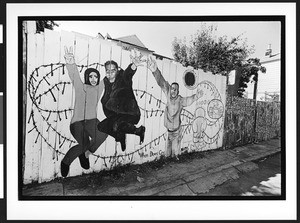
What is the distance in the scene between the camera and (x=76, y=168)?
2.69m

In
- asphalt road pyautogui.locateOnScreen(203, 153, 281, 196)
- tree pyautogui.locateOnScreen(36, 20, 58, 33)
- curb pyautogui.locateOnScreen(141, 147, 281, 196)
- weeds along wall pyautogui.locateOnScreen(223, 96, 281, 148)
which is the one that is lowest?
asphalt road pyautogui.locateOnScreen(203, 153, 281, 196)

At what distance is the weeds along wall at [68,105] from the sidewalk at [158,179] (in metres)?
0.14

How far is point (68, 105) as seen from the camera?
103 inches

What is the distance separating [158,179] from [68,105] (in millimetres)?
1794

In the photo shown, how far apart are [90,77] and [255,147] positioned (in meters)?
4.84

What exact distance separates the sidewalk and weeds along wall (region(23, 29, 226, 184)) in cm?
14

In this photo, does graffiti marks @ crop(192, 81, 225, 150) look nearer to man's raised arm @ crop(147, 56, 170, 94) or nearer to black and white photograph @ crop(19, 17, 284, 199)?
black and white photograph @ crop(19, 17, 284, 199)

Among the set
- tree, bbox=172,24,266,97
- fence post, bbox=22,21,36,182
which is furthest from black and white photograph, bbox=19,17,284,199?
tree, bbox=172,24,266,97

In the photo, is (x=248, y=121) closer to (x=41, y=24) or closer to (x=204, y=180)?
(x=204, y=180)

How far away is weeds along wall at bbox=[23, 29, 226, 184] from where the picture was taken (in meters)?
2.44

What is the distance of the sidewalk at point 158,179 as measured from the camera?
2.48m

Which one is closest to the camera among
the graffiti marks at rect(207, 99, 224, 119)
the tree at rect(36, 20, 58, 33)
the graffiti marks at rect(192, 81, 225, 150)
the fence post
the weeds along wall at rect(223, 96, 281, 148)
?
the fence post

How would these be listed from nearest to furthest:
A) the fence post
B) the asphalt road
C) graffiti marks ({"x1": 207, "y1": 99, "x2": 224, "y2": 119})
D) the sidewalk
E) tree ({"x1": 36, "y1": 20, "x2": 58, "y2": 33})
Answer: the fence post → the sidewalk → tree ({"x1": 36, "y1": 20, "x2": 58, "y2": 33}) → the asphalt road → graffiti marks ({"x1": 207, "y1": 99, "x2": 224, "y2": 119})

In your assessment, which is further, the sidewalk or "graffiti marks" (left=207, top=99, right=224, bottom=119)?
"graffiti marks" (left=207, top=99, right=224, bottom=119)
